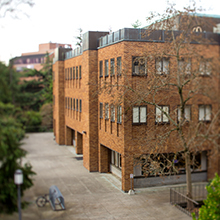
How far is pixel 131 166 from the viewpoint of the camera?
19.7 m

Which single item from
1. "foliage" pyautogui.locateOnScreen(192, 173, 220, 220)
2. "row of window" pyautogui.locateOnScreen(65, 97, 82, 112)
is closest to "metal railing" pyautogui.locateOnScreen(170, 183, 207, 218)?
"foliage" pyautogui.locateOnScreen(192, 173, 220, 220)

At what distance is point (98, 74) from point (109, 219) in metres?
12.0

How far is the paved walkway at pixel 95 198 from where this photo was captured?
594 inches

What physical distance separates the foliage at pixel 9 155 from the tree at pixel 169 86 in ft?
28.2

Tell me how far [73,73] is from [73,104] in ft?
10.4

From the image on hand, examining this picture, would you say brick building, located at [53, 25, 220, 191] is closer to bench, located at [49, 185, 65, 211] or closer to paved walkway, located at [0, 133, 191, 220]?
paved walkway, located at [0, 133, 191, 220]

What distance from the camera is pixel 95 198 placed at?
18.9 metres

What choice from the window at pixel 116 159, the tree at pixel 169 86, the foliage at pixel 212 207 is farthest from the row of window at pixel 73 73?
the foliage at pixel 212 207

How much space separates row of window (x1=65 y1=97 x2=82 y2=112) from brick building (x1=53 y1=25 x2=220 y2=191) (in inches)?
3.9

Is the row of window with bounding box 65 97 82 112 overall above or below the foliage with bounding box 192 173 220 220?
above

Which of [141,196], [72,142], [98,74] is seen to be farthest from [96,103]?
[72,142]

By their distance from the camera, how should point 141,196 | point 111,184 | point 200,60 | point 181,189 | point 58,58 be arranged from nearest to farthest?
1. point 200,60
2. point 141,196
3. point 181,189
4. point 111,184
5. point 58,58

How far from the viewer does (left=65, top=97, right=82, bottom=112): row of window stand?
3091cm

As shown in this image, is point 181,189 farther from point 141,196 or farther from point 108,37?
point 108,37
